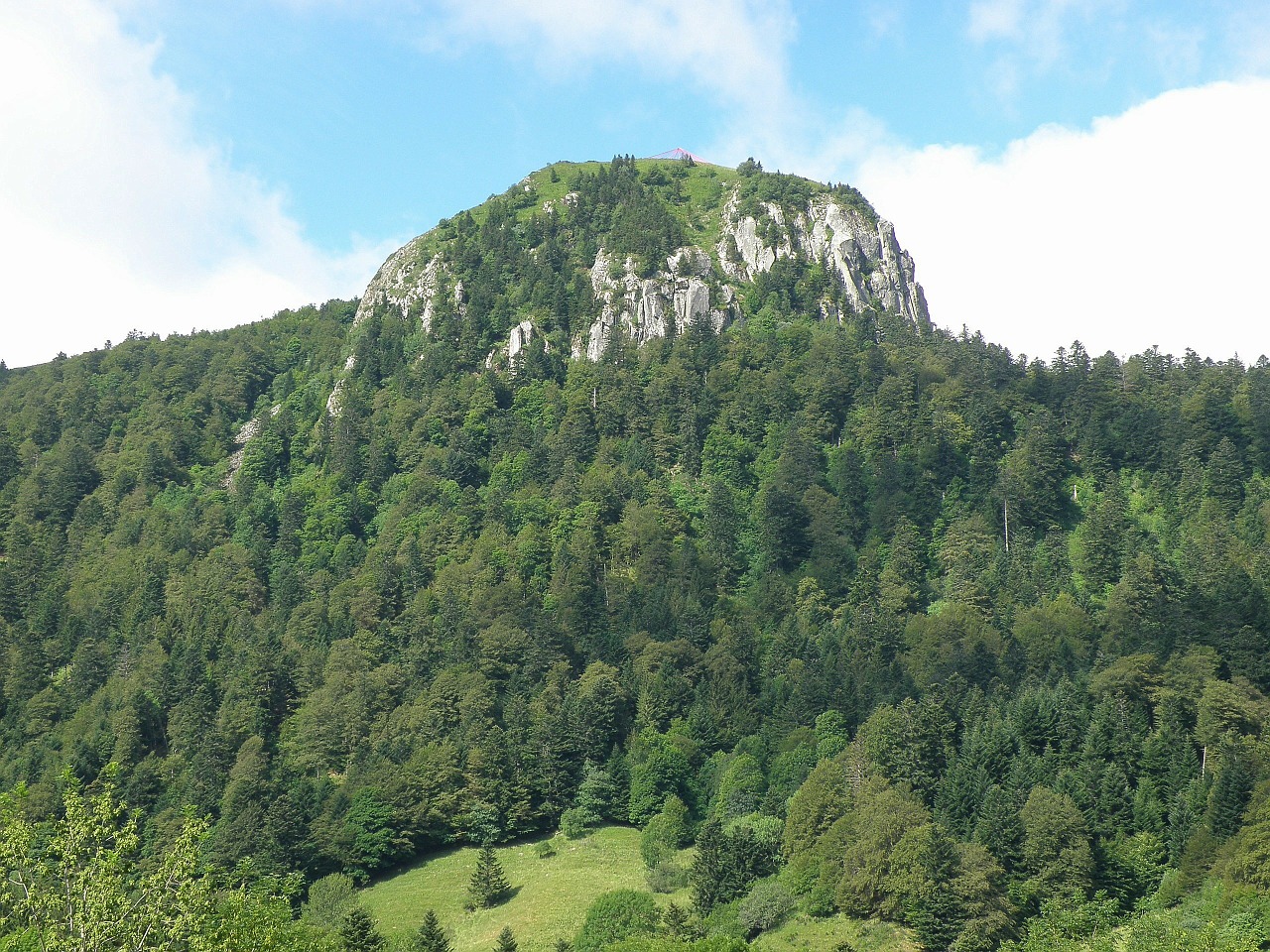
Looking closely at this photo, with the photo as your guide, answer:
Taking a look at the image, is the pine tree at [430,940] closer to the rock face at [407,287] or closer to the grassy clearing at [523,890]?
the grassy clearing at [523,890]

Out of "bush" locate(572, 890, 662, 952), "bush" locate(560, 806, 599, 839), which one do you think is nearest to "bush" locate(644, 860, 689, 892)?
"bush" locate(572, 890, 662, 952)

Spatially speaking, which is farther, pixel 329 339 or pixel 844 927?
pixel 329 339

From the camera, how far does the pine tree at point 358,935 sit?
57125 millimetres

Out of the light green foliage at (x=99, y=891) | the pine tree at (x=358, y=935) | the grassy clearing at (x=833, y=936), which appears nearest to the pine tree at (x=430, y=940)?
the pine tree at (x=358, y=935)

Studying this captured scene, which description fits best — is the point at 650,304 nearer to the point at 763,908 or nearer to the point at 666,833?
the point at 666,833

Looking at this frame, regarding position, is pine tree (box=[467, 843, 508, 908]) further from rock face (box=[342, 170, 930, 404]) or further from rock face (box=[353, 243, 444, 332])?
rock face (box=[353, 243, 444, 332])

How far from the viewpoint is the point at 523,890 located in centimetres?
7800

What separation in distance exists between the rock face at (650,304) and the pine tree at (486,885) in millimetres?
89179

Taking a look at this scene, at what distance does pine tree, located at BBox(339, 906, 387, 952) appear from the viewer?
5712 centimetres

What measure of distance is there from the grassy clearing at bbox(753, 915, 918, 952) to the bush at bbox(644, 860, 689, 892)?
9.17 m

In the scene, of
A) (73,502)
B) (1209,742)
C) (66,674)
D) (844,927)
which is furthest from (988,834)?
(73,502)

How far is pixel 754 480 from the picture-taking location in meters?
134

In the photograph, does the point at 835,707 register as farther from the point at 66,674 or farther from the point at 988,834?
the point at 66,674

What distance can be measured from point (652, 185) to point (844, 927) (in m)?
150
